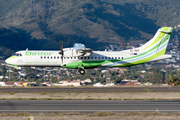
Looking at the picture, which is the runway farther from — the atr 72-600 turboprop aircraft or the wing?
the atr 72-600 turboprop aircraft

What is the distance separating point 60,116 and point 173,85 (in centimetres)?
3872

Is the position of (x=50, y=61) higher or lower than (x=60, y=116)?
higher

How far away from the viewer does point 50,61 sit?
5341 centimetres

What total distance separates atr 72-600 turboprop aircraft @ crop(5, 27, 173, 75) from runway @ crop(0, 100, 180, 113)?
16499 millimetres

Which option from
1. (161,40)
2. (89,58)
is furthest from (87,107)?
(161,40)

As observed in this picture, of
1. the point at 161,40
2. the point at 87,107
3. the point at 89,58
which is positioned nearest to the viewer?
the point at 87,107

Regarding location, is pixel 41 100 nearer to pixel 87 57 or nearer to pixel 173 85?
pixel 87 57

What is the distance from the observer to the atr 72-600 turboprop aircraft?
175 feet

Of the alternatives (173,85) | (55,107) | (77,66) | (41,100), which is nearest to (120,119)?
(55,107)

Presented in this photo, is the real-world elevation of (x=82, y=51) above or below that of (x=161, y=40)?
below

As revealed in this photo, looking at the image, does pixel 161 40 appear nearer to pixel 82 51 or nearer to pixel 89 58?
pixel 89 58

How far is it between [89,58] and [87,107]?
20.4m

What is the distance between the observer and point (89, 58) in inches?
2108

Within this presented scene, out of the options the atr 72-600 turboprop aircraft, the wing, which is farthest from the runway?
the atr 72-600 turboprop aircraft
